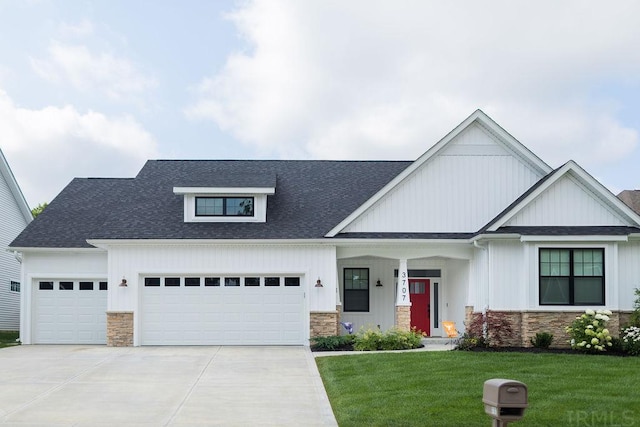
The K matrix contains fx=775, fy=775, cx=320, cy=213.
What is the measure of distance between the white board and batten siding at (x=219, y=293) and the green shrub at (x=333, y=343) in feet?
4.53

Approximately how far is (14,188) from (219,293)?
1463 cm

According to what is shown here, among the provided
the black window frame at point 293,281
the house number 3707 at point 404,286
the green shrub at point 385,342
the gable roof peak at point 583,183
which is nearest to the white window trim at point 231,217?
the black window frame at point 293,281

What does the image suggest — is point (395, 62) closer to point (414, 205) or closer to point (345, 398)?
point (414, 205)

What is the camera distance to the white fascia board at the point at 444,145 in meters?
24.4

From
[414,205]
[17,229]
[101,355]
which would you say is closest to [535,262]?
[414,205]

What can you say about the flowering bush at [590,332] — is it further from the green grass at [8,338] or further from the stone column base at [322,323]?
the green grass at [8,338]

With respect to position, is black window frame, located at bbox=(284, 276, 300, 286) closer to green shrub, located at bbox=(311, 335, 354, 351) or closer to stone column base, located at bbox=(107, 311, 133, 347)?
green shrub, located at bbox=(311, 335, 354, 351)

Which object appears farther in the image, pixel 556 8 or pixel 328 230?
pixel 328 230

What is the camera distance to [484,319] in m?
21.3

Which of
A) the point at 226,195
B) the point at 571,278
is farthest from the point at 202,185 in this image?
the point at 571,278

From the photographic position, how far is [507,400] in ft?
31.3

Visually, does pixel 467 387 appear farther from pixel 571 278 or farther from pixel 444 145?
pixel 444 145

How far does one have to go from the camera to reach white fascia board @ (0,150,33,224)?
1315 inches

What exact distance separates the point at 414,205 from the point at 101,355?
34.5 ft
